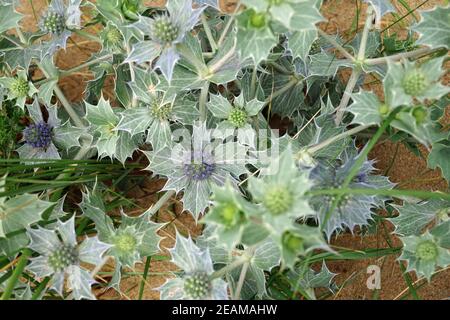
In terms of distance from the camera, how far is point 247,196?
Result: 1613 mm

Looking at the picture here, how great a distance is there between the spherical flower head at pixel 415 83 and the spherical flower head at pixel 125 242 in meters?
0.76

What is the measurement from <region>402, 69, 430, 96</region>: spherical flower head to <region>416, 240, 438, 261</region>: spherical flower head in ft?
1.35

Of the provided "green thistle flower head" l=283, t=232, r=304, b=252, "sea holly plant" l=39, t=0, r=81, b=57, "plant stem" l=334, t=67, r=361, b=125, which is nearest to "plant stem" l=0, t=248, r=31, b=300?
"sea holly plant" l=39, t=0, r=81, b=57

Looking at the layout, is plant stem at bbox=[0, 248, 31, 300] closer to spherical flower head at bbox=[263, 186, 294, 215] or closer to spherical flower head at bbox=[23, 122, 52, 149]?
spherical flower head at bbox=[23, 122, 52, 149]

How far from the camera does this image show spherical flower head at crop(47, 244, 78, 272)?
1.35 m

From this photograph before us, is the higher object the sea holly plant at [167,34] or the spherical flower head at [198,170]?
the sea holly plant at [167,34]

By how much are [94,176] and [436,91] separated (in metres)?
0.97

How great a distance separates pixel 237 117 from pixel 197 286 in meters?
0.47

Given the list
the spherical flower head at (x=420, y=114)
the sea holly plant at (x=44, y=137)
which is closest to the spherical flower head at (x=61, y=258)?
the sea holly plant at (x=44, y=137)

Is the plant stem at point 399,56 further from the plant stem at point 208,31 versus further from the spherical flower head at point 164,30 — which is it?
the spherical flower head at point 164,30

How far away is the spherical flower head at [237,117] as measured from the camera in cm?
147

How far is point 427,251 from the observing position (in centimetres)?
136

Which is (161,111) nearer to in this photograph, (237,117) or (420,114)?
(237,117)
